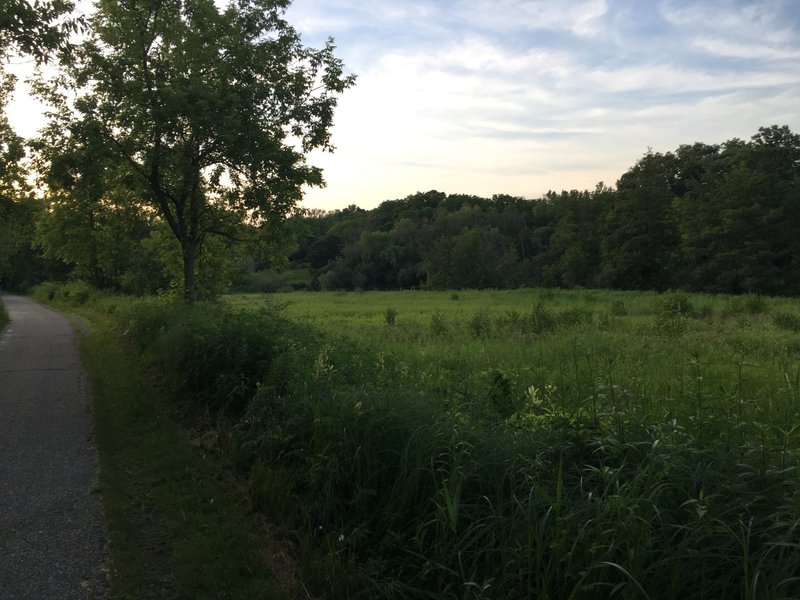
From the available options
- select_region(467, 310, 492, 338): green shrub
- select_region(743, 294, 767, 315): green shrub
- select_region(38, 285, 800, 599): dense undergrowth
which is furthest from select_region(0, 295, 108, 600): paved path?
select_region(743, 294, 767, 315): green shrub

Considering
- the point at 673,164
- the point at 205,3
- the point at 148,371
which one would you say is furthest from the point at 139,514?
the point at 673,164

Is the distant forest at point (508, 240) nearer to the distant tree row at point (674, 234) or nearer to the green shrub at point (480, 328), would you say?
the distant tree row at point (674, 234)

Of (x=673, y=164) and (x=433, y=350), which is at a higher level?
(x=673, y=164)

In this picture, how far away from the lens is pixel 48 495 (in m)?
5.20

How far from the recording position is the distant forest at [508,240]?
1752 cm

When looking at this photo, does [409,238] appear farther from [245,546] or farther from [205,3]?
[245,546]

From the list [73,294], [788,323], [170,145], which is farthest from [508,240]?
[170,145]

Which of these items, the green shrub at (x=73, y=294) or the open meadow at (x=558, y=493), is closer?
the open meadow at (x=558, y=493)

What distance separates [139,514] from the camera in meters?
4.93

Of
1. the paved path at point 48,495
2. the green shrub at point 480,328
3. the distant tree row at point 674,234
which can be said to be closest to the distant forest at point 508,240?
the distant tree row at point 674,234

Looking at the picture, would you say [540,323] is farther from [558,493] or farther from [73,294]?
[73,294]

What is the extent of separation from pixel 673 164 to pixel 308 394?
235 feet

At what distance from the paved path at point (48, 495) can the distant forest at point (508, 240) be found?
6689 mm

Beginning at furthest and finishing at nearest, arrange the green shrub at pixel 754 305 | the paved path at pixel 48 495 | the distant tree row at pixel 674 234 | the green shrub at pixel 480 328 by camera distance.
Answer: the distant tree row at pixel 674 234 < the green shrub at pixel 754 305 < the green shrub at pixel 480 328 < the paved path at pixel 48 495
